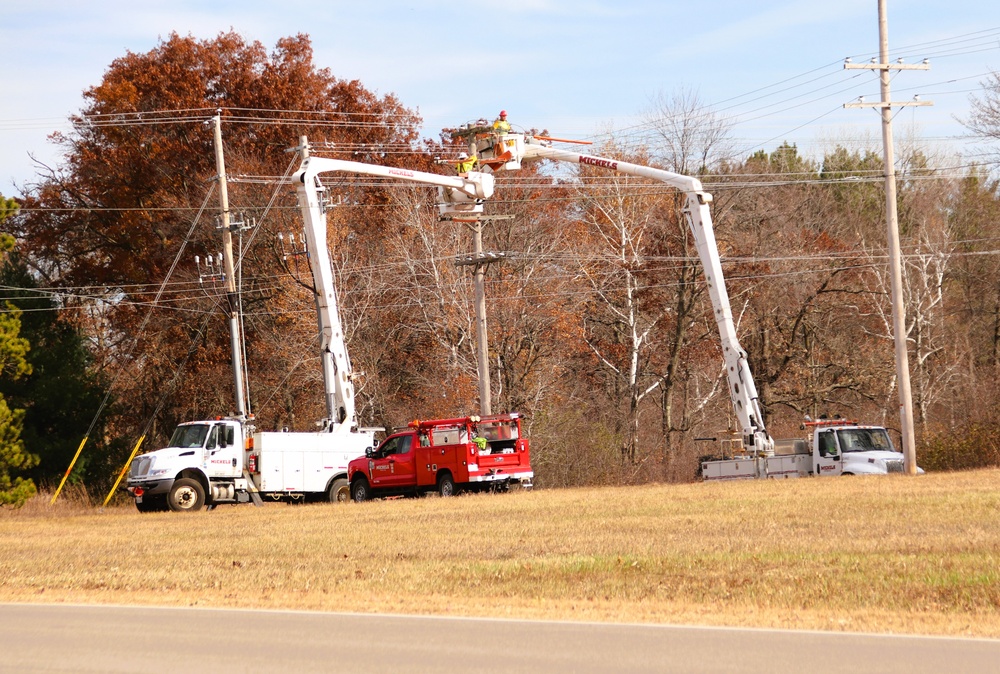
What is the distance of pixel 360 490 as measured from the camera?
37.0 metres

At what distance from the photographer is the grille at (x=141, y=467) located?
117ft

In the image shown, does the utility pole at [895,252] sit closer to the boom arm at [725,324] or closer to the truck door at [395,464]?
the boom arm at [725,324]

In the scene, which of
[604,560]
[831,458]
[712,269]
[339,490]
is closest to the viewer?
[604,560]

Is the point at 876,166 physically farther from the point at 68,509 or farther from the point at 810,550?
the point at 810,550

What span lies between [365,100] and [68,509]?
29328mm

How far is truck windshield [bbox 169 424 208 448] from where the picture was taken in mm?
36344

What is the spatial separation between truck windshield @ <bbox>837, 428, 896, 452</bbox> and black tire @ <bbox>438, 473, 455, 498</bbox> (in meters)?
11.2

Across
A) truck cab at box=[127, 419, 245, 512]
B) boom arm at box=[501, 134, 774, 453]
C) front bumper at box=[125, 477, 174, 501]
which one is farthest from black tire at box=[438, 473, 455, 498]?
boom arm at box=[501, 134, 774, 453]

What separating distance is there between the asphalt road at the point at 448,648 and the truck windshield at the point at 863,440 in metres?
25.4

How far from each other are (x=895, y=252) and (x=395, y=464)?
1581 cm

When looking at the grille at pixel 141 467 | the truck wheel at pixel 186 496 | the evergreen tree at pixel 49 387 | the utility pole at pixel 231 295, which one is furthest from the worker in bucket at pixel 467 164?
the evergreen tree at pixel 49 387

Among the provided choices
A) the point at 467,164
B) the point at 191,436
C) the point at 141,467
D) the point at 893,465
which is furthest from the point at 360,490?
the point at 893,465

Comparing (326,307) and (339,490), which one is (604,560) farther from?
(339,490)

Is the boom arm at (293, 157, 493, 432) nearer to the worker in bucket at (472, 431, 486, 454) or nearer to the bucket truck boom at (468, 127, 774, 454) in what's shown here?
the worker in bucket at (472, 431, 486, 454)
